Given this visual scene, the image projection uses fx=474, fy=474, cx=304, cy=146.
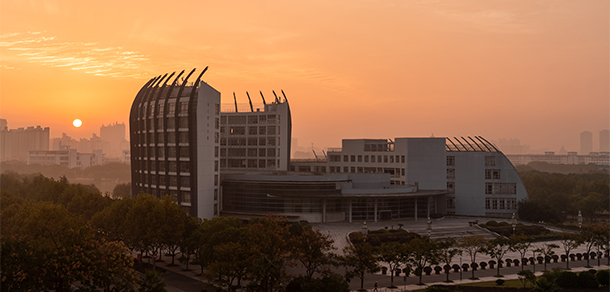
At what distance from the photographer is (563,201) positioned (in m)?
103

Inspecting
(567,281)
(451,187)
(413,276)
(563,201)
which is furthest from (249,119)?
(567,281)

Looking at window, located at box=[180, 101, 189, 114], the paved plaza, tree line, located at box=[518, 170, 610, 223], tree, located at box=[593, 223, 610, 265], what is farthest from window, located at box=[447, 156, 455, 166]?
window, located at box=[180, 101, 189, 114]

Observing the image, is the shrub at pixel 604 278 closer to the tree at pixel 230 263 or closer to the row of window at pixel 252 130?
the tree at pixel 230 263

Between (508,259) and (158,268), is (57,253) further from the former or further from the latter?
(508,259)

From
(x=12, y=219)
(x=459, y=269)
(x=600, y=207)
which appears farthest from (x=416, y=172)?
(x=12, y=219)

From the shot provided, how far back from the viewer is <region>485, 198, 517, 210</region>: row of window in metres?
92.2

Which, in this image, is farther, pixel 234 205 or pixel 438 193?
pixel 438 193

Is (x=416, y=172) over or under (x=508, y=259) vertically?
over

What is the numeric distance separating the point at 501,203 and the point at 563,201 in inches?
818

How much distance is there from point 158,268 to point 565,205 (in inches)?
3486

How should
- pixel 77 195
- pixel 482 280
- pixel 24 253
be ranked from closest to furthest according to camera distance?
pixel 24 253
pixel 482 280
pixel 77 195

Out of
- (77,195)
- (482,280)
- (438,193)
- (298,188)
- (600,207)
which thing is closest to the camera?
(482,280)

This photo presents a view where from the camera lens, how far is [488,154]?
9369 cm

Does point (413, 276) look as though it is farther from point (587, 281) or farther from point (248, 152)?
point (248, 152)
